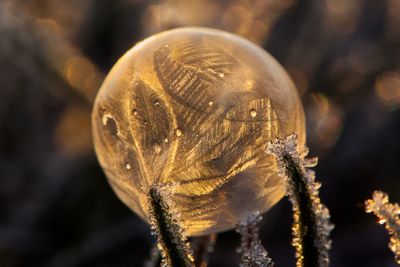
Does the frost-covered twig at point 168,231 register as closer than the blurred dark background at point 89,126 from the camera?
Yes

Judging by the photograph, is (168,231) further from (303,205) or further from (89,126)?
(89,126)

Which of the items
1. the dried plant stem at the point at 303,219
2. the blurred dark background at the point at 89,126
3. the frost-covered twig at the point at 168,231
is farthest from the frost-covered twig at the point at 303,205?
the blurred dark background at the point at 89,126

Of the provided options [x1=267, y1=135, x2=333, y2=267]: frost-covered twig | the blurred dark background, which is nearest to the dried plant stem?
[x1=267, y1=135, x2=333, y2=267]: frost-covered twig

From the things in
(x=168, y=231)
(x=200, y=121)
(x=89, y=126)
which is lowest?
(x=168, y=231)

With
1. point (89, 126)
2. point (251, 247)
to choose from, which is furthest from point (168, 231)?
point (89, 126)

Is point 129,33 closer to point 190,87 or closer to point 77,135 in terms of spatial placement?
point 77,135

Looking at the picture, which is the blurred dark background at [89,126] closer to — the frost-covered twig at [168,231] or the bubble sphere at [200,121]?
the bubble sphere at [200,121]
